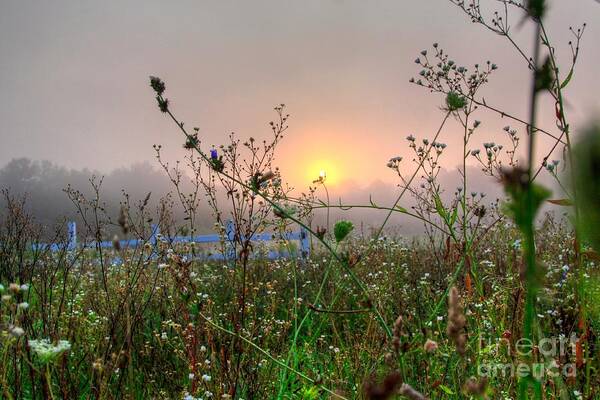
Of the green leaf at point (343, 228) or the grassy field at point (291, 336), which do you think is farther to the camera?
the grassy field at point (291, 336)

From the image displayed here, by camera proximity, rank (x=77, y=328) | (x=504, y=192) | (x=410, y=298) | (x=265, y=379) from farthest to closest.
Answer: (x=410, y=298)
(x=77, y=328)
(x=265, y=379)
(x=504, y=192)

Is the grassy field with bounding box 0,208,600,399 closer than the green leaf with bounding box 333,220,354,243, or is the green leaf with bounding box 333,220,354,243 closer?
the green leaf with bounding box 333,220,354,243

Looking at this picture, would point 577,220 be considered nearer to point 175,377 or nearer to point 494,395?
point 494,395

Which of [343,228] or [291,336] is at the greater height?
[343,228]

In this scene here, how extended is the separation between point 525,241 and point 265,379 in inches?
111

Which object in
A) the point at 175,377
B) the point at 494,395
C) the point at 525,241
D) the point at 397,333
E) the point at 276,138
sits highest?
the point at 276,138

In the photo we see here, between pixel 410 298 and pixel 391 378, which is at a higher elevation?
pixel 391 378

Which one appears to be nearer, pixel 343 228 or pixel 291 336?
pixel 343 228

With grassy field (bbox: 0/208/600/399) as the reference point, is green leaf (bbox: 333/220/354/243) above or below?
above

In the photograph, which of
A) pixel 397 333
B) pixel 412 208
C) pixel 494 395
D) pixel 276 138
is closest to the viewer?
pixel 397 333

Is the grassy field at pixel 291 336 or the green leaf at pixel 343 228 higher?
the green leaf at pixel 343 228

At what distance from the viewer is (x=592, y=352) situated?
3350mm

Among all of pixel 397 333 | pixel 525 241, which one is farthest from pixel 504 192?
pixel 397 333

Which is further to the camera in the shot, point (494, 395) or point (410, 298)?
point (410, 298)
